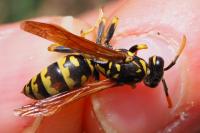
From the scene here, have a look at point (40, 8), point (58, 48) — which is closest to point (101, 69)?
point (58, 48)

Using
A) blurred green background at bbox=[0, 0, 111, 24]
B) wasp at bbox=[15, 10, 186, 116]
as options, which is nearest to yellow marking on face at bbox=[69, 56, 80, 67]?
wasp at bbox=[15, 10, 186, 116]

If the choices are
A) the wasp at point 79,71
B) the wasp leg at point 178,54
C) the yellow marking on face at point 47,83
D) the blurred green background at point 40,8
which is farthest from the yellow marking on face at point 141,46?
the blurred green background at point 40,8

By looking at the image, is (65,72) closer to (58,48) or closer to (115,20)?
(58,48)

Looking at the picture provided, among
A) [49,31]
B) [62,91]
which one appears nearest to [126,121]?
[62,91]

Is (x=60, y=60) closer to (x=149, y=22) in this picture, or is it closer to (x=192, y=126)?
(x=149, y=22)

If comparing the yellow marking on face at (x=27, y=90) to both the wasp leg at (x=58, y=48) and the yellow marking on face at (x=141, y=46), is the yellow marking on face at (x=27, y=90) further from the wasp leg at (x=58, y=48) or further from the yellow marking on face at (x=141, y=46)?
the yellow marking on face at (x=141, y=46)

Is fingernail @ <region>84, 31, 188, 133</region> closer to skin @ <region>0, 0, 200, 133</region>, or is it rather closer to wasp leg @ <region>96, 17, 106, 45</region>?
skin @ <region>0, 0, 200, 133</region>

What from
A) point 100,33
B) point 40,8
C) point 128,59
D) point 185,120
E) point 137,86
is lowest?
point 185,120
